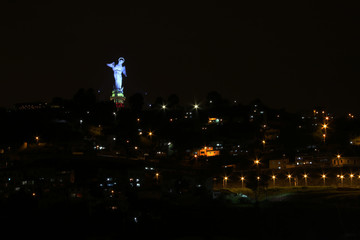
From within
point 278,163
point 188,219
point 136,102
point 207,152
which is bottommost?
point 188,219

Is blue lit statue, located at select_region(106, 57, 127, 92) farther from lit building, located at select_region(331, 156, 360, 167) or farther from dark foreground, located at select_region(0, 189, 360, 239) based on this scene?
dark foreground, located at select_region(0, 189, 360, 239)

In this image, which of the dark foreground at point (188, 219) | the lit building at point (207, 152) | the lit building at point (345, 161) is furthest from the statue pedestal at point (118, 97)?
the dark foreground at point (188, 219)

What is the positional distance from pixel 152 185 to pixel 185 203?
6.78 meters

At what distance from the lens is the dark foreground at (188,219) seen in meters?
22.9

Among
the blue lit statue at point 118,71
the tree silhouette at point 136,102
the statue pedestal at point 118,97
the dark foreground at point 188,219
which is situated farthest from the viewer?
the statue pedestal at point 118,97

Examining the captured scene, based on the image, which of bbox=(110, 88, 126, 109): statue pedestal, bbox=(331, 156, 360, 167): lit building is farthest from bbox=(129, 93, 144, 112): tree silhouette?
bbox=(331, 156, 360, 167): lit building

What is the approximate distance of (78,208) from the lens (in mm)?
28016

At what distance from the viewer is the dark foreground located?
22938 millimetres

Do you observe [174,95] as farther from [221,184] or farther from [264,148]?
[221,184]

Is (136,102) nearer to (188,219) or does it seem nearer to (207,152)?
(207,152)

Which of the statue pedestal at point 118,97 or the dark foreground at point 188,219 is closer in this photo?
the dark foreground at point 188,219

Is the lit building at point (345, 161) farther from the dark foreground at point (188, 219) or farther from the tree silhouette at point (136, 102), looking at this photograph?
the tree silhouette at point (136, 102)

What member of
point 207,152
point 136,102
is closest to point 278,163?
point 207,152

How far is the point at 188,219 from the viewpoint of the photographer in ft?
80.9
